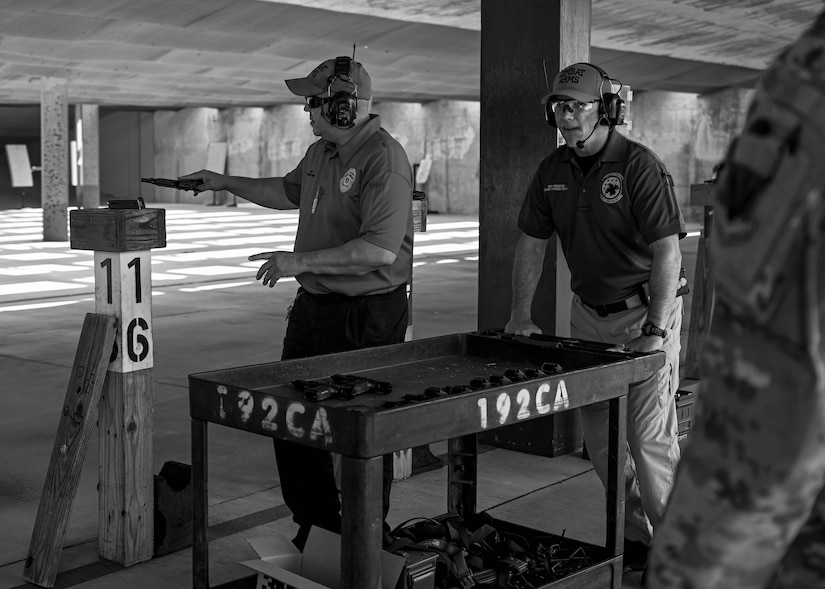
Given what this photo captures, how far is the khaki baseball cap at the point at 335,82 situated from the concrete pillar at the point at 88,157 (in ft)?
70.2

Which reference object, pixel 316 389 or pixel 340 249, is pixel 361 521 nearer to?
pixel 316 389

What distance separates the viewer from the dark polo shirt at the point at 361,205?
3.95 meters

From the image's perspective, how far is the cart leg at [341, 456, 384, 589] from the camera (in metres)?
2.64

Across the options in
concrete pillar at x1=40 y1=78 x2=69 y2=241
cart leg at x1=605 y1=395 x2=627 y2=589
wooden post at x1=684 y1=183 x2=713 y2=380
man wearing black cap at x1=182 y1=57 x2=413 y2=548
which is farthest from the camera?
concrete pillar at x1=40 y1=78 x2=69 y2=241

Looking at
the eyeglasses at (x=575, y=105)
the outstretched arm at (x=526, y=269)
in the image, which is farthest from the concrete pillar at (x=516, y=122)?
the eyeglasses at (x=575, y=105)

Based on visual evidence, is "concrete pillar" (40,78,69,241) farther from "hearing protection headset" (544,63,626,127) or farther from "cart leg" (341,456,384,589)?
"cart leg" (341,456,384,589)

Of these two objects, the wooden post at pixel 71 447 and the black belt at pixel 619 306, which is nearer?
the wooden post at pixel 71 447

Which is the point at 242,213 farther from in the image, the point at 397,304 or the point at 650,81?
the point at 397,304

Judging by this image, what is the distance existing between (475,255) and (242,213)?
443 inches

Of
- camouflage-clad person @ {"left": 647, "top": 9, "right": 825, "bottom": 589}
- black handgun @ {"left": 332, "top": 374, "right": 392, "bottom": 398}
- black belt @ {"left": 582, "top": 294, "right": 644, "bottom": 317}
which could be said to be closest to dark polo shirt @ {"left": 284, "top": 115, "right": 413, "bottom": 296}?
black belt @ {"left": 582, "top": 294, "right": 644, "bottom": 317}

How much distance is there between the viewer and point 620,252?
3947 mm

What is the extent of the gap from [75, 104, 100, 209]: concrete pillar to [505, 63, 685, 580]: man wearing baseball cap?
2177cm

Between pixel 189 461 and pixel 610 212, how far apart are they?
2709 millimetres

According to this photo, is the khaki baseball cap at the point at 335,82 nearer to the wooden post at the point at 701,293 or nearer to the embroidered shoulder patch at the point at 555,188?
the embroidered shoulder patch at the point at 555,188
